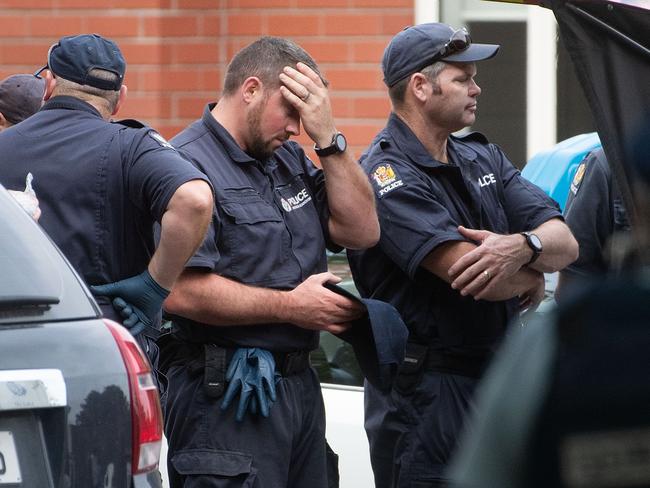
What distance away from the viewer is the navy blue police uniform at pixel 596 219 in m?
4.81

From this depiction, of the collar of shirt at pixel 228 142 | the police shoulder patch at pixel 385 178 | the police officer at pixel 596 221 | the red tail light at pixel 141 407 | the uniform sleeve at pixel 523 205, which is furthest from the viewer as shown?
the police officer at pixel 596 221

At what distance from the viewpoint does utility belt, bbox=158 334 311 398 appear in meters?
3.84

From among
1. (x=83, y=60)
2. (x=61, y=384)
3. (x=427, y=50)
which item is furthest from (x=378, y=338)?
(x=61, y=384)

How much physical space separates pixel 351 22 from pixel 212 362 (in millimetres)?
4441

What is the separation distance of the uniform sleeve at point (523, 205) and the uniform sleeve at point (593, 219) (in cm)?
42

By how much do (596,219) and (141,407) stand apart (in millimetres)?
2412

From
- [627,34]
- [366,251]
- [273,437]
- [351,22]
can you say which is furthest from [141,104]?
[627,34]

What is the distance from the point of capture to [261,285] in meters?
3.87

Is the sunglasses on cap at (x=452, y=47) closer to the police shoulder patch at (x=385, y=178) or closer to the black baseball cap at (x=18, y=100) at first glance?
the police shoulder patch at (x=385, y=178)

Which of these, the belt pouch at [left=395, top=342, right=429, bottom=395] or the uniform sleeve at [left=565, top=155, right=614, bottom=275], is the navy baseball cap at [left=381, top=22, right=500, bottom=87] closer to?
the uniform sleeve at [left=565, top=155, right=614, bottom=275]

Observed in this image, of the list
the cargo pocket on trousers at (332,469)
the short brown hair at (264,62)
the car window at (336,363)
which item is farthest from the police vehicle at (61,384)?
the car window at (336,363)

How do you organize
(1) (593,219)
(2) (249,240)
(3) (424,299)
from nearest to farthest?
(2) (249,240) < (3) (424,299) < (1) (593,219)

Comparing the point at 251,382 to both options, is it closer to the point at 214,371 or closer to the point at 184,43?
the point at 214,371

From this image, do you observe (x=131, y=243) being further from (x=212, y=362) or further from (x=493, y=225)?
A: (x=493, y=225)
